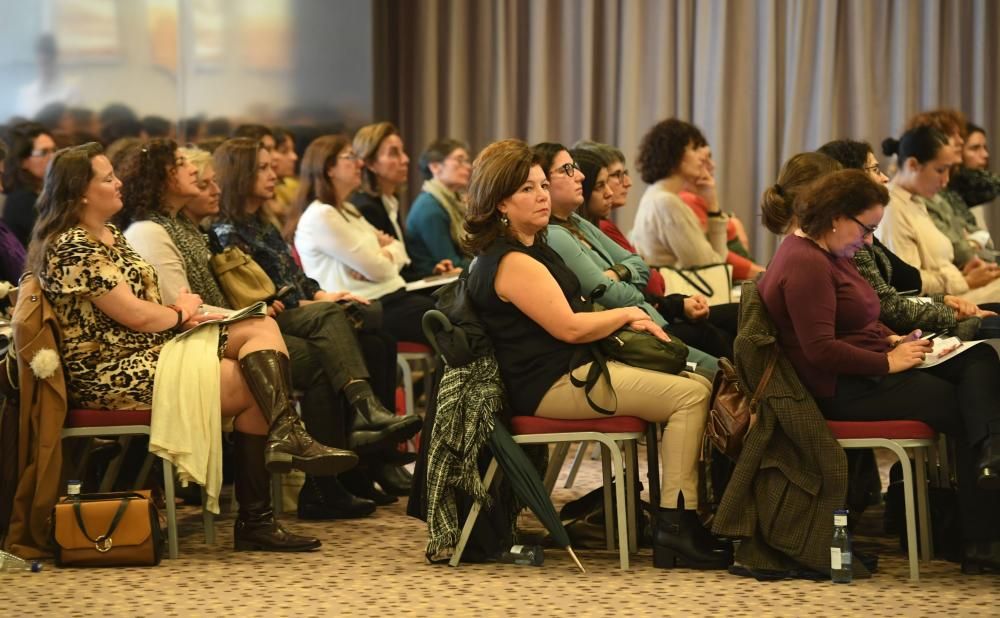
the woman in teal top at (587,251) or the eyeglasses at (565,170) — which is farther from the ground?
the eyeglasses at (565,170)

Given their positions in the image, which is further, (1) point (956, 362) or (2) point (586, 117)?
(2) point (586, 117)

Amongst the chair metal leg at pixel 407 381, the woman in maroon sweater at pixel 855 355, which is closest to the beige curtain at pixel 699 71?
the chair metal leg at pixel 407 381

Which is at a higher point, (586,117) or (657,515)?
(586,117)

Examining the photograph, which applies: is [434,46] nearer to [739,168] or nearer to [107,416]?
[739,168]

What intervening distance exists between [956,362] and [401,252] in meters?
2.61

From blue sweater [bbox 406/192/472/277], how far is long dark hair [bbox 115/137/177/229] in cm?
171

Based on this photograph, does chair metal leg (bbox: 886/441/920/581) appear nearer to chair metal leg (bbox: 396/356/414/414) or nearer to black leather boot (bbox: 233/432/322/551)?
black leather boot (bbox: 233/432/322/551)

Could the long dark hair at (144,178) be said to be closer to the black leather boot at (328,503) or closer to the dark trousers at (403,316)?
the black leather boot at (328,503)

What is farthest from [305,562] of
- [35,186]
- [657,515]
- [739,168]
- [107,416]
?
[739,168]

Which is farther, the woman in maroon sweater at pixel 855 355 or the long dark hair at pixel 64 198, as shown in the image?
the long dark hair at pixel 64 198

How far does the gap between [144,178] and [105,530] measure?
124 centimetres

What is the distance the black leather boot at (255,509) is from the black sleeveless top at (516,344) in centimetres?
→ 79

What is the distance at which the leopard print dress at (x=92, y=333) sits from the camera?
13.4 feet

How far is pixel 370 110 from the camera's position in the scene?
763 centimetres
